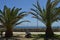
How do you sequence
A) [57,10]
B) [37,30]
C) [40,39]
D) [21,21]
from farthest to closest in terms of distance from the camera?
[37,30]
[21,21]
[57,10]
[40,39]

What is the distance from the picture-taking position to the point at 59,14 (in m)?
21.6

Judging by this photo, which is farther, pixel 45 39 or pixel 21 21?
pixel 21 21

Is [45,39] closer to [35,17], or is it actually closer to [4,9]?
[35,17]

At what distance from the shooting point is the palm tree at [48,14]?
71.4 ft

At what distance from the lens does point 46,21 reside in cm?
2236

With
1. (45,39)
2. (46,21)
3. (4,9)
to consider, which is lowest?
A: (45,39)

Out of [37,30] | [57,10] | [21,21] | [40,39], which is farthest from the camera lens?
[37,30]

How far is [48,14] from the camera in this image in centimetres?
2173

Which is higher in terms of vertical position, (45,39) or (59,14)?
(59,14)

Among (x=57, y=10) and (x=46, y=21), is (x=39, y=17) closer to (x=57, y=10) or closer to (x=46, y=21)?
(x=46, y=21)

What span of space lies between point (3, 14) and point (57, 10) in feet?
19.1

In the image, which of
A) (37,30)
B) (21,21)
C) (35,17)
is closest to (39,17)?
(35,17)

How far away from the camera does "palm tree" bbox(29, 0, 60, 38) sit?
856 inches

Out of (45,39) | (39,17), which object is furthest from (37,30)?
(45,39)
